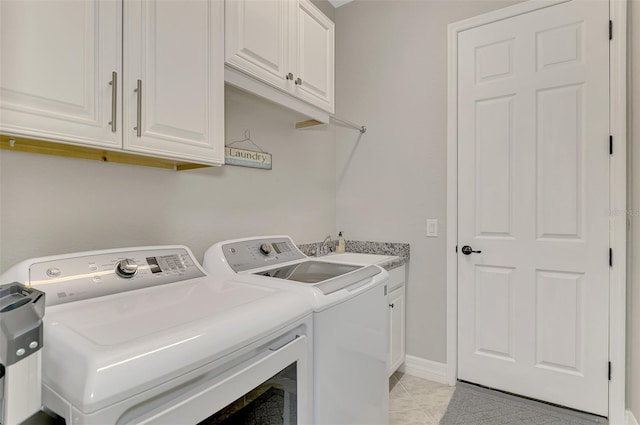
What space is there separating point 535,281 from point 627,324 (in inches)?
18.4

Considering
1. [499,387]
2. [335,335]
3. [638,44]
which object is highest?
[638,44]

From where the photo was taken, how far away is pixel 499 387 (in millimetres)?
2186

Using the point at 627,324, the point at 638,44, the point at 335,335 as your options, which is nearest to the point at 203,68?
the point at 335,335

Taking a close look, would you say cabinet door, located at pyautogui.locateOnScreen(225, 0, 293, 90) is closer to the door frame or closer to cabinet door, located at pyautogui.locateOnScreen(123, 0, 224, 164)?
cabinet door, located at pyautogui.locateOnScreen(123, 0, 224, 164)

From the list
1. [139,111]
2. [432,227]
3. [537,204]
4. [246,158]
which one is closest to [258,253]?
[246,158]

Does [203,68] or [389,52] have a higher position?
[389,52]

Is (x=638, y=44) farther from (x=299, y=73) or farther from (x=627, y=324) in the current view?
(x=299, y=73)

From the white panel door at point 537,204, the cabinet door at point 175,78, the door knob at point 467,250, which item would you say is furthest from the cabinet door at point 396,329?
the cabinet door at point 175,78

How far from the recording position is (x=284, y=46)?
1670mm

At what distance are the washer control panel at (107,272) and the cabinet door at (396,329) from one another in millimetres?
1380

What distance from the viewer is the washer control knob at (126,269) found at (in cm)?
113

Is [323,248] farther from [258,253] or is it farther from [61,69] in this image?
[61,69]

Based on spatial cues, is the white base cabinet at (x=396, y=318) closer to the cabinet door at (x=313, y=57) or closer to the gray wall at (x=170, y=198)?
the gray wall at (x=170, y=198)

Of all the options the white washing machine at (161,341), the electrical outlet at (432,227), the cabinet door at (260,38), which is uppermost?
the cabinet door at (260,38)
